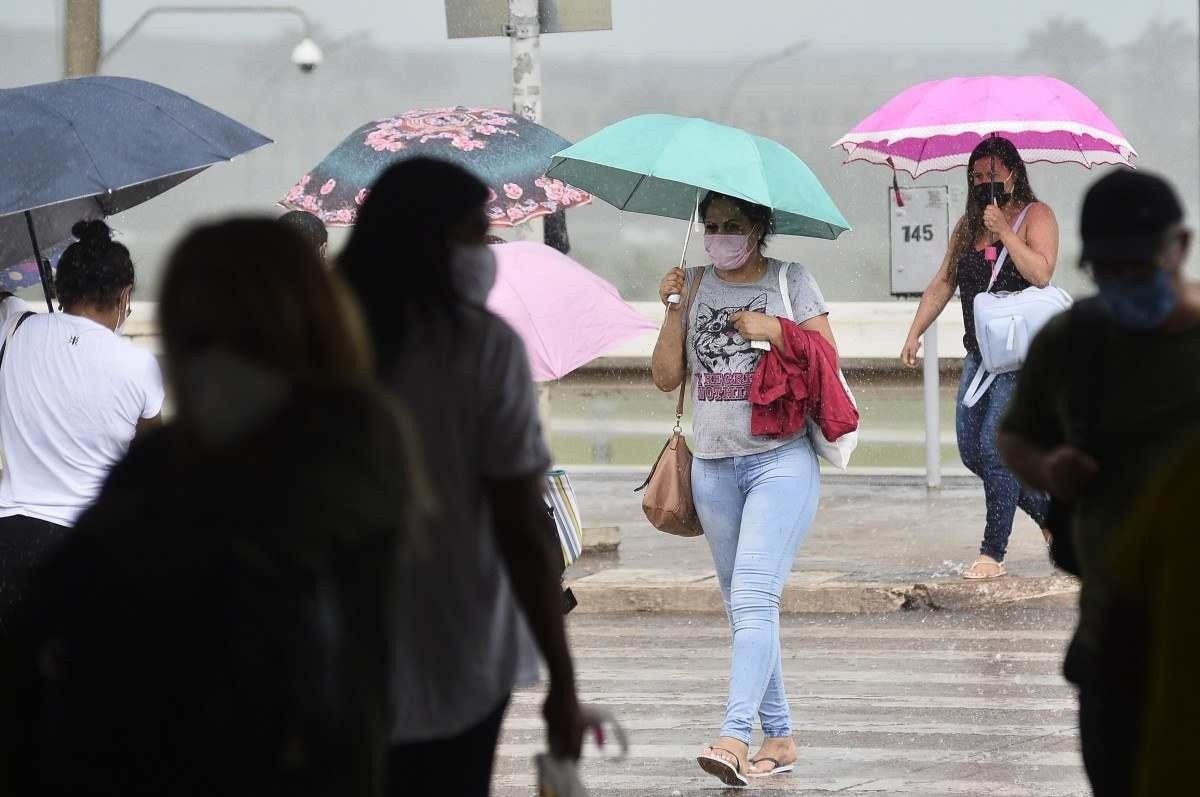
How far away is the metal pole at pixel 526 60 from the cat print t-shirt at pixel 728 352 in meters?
4.61

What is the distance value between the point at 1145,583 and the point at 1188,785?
28 centimetres

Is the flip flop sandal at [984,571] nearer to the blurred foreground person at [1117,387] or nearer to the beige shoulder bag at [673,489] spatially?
the beige shoulder bag at [673,489]

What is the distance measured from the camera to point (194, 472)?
271cm

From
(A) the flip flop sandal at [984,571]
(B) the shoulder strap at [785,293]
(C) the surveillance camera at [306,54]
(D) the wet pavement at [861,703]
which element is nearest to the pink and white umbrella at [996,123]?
(A) the flip flop sandal at [984,571]

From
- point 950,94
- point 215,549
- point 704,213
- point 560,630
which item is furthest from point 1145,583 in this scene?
point 950,94

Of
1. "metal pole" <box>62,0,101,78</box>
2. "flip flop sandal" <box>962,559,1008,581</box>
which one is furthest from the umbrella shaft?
"metal pole" <box>62,0,101,78</box>

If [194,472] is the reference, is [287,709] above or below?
below

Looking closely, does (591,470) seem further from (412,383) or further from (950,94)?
(412,383)

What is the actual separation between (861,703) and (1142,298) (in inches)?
163

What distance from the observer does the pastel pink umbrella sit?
6.27m

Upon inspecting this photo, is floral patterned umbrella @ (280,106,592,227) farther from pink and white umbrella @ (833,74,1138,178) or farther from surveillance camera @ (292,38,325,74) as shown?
surveillance camera @ (292,38,325,74)

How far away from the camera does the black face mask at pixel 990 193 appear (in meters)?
8.48

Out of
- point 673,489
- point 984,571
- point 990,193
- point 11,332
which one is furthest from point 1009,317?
point 11,332

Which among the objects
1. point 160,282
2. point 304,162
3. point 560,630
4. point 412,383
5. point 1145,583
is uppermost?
point 160,282
